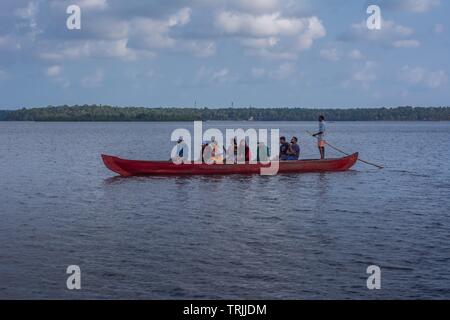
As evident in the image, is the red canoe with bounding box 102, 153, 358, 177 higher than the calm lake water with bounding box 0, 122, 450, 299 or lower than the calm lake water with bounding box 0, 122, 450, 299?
higher

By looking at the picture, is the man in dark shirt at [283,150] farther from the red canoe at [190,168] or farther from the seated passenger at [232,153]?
the seated passenger at [232,153]

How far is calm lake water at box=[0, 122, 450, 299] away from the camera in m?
13.4

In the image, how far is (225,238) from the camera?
59.0ft

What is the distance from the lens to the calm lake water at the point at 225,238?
44.0 feet

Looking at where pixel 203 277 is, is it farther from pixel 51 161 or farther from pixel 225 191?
pixel 51 161

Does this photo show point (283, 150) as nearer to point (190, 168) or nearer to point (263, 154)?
point (263, 154)

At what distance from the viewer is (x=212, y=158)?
3228 cm
